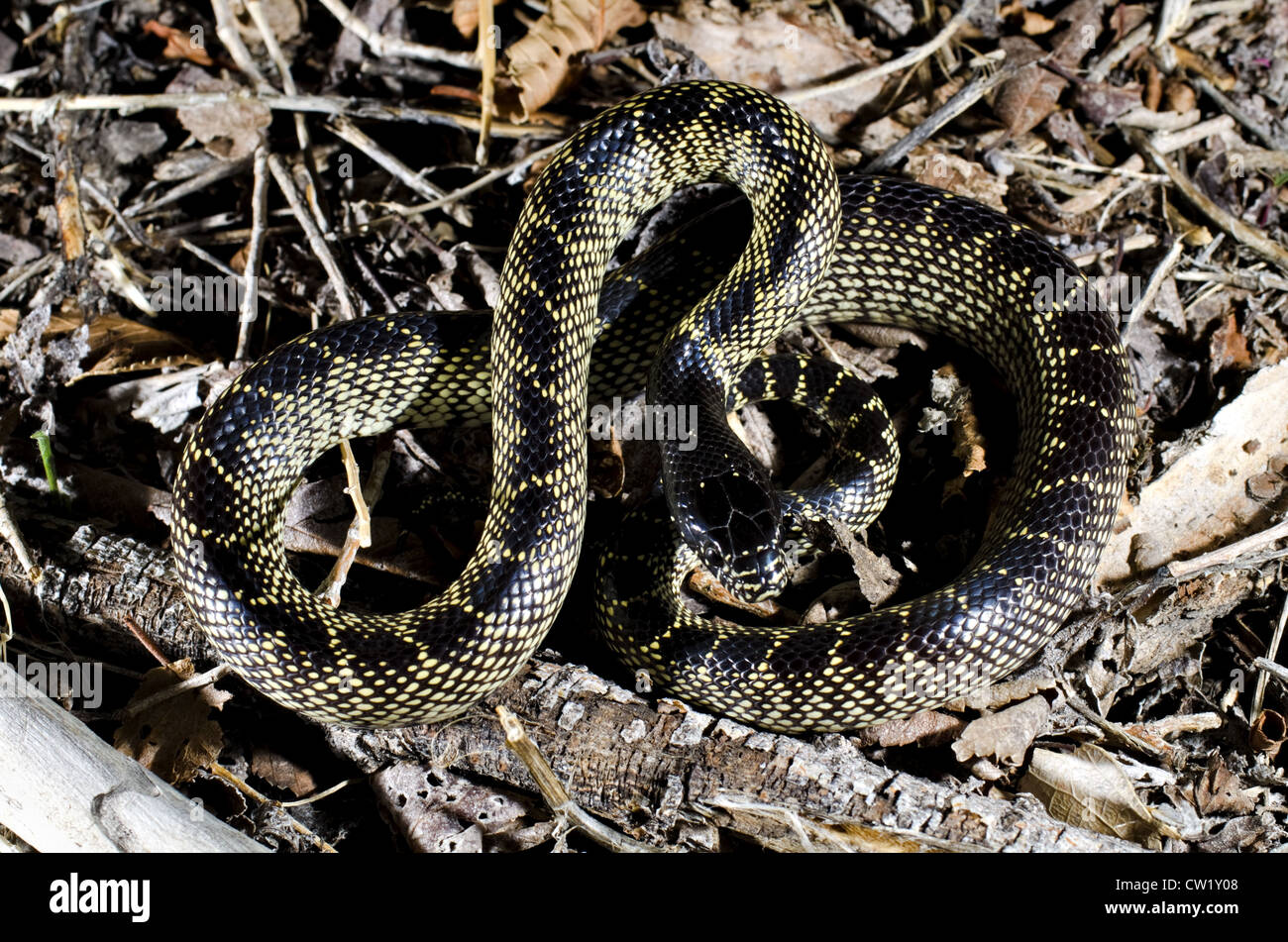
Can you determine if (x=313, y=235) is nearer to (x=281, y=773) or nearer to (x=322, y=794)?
(x=281, y=773)

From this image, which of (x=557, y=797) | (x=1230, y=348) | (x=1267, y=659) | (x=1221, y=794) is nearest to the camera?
(x=557, y=797)

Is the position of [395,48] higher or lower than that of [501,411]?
higher

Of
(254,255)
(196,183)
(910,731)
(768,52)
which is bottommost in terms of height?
(910,731)

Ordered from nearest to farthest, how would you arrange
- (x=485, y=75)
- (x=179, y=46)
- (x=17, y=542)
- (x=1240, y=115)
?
1. (x=17, y=542)
2. (x=485, y=75)
3. (x=1240, y=115)
4. (x=179, y=46)

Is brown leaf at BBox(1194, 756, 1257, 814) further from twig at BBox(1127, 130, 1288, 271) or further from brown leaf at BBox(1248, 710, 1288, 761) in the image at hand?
twig at BBox(1127, 130, 1288, 271)

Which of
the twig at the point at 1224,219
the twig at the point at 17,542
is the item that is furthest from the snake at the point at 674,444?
the twig at the point at 1224,219

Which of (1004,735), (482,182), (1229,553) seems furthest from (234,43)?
(1229,553)

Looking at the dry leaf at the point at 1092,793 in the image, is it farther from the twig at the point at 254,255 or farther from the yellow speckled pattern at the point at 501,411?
the twig at the point at 254,255
